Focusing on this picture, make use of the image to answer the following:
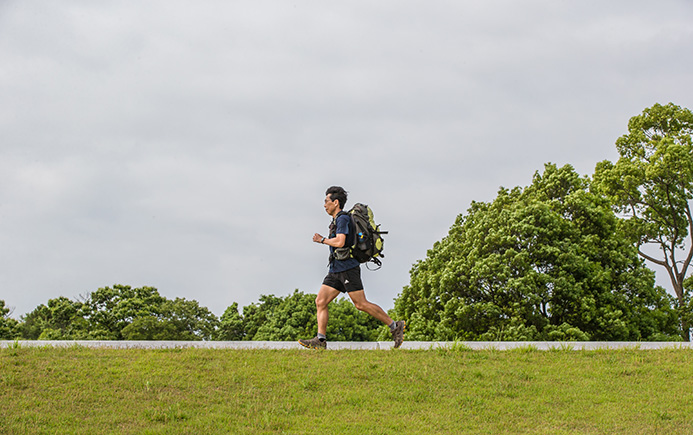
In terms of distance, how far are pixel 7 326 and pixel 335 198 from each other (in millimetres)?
35524

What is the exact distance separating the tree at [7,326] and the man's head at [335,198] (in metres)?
34.6

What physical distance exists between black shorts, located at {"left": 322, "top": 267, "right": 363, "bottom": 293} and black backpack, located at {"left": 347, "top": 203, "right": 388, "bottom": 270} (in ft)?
0.86

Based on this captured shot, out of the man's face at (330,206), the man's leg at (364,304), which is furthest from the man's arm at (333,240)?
the man's leg at (364,304)

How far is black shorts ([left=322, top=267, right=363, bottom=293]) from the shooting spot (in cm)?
955

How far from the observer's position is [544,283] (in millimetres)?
21781

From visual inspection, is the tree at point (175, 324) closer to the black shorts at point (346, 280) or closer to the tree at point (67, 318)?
the tree at point (67, 318)

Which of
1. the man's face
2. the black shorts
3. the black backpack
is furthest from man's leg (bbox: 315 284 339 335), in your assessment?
the man's face

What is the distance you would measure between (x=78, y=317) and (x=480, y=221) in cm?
2729

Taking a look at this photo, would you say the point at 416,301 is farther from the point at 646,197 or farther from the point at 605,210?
the point at 646,197

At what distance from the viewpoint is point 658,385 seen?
28.3 feet

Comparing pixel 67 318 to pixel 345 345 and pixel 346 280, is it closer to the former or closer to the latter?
pixel 345 345

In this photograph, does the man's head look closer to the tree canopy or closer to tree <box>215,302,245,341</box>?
the tree canopy

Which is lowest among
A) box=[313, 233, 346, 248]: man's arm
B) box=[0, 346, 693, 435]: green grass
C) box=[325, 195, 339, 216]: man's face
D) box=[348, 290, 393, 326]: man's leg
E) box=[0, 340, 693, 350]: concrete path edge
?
box=[0, 346, 693, 435]: green grass

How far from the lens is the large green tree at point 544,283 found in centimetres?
2159
